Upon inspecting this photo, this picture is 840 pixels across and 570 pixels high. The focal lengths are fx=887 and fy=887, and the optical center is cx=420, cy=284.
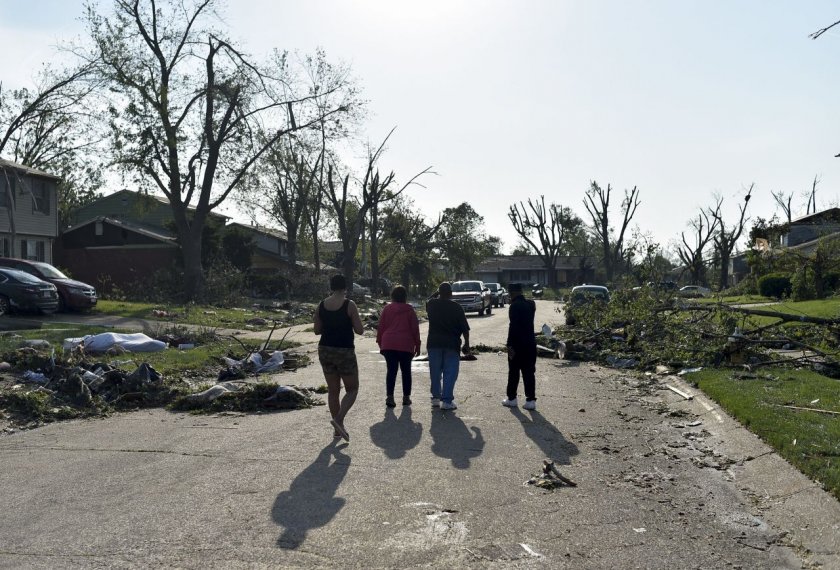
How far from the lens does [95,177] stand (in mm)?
67000

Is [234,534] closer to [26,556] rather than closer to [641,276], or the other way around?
[26,556]

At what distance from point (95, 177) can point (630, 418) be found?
62.5 m

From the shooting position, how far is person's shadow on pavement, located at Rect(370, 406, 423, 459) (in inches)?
360

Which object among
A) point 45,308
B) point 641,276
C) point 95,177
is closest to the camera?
point 641,276

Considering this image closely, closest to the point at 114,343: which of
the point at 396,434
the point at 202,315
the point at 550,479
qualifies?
the point at 396,434

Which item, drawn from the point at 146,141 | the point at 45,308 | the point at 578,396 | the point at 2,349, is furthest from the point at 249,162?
the point at 578,396

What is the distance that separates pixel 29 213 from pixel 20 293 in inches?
732

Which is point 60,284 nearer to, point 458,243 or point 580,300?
point 580,300

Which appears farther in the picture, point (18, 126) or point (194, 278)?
point (18, 126)

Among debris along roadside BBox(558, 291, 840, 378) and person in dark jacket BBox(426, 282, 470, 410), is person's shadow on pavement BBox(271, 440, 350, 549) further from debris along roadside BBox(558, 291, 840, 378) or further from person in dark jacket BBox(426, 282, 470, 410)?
debris along roadside BBox(558, 291, 840, 378)

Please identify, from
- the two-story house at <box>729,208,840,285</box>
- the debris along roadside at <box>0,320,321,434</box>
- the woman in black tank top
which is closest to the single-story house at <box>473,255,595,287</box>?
the two-story house at <box>729,208,840,285</box>

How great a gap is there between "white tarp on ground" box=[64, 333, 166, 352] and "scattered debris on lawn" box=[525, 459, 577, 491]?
37.1 feet

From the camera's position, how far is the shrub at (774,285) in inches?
1833

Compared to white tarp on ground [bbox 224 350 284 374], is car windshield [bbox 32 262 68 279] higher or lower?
higher
